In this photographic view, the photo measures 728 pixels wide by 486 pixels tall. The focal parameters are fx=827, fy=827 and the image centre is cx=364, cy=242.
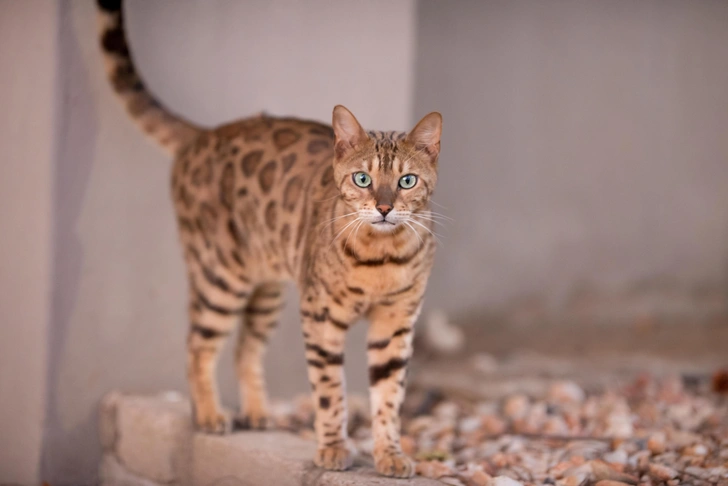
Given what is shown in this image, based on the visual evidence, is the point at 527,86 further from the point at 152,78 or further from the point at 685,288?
the point at 152,78

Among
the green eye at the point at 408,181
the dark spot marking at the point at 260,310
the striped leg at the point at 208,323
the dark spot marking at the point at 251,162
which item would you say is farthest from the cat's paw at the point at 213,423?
the green eye at the point at 408,181

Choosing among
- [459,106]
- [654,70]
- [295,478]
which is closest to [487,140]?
[459,106]

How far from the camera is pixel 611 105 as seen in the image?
762 centimetres

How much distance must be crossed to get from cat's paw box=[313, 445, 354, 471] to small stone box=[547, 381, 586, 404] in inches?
79.7

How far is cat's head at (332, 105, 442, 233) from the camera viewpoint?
2.94 meters

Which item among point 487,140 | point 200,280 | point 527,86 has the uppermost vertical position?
point 527,86

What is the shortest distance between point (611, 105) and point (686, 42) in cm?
87

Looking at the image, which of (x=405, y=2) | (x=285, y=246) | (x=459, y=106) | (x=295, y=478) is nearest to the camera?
(x=295, y=478)

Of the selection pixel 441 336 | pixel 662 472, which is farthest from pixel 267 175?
pixel 441 336

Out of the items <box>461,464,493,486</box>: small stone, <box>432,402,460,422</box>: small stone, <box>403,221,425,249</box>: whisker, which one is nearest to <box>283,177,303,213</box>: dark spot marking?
<box>403,221,425,249</box>: whisker

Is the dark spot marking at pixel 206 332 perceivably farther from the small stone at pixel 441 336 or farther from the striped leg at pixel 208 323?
the small stone at pixel 441 336

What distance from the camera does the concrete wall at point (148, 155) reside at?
13.1 feet

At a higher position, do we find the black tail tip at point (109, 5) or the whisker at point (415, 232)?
the black tail tip at point (109, 5)

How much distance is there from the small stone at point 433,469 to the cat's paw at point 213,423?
940mm
